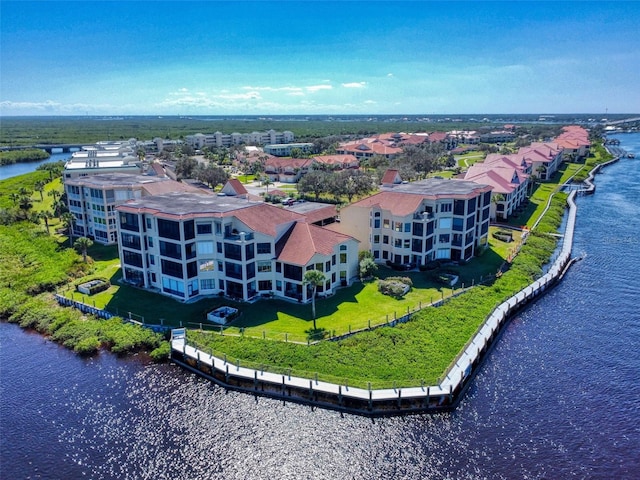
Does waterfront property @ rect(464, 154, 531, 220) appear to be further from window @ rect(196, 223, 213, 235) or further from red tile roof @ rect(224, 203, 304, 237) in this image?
window @ rect(196, 223, 213, 235)

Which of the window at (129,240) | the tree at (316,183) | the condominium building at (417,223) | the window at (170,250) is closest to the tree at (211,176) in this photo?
the tree at (316,183)

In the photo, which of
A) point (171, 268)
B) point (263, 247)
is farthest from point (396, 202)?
point (171, 268)

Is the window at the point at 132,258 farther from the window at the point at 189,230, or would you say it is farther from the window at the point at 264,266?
the window at the point at 264,266

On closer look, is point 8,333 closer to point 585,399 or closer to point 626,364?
point 585,399

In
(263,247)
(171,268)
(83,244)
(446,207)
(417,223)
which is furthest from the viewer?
(83,244)

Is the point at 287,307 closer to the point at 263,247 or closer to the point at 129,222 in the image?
the point at 263,247
